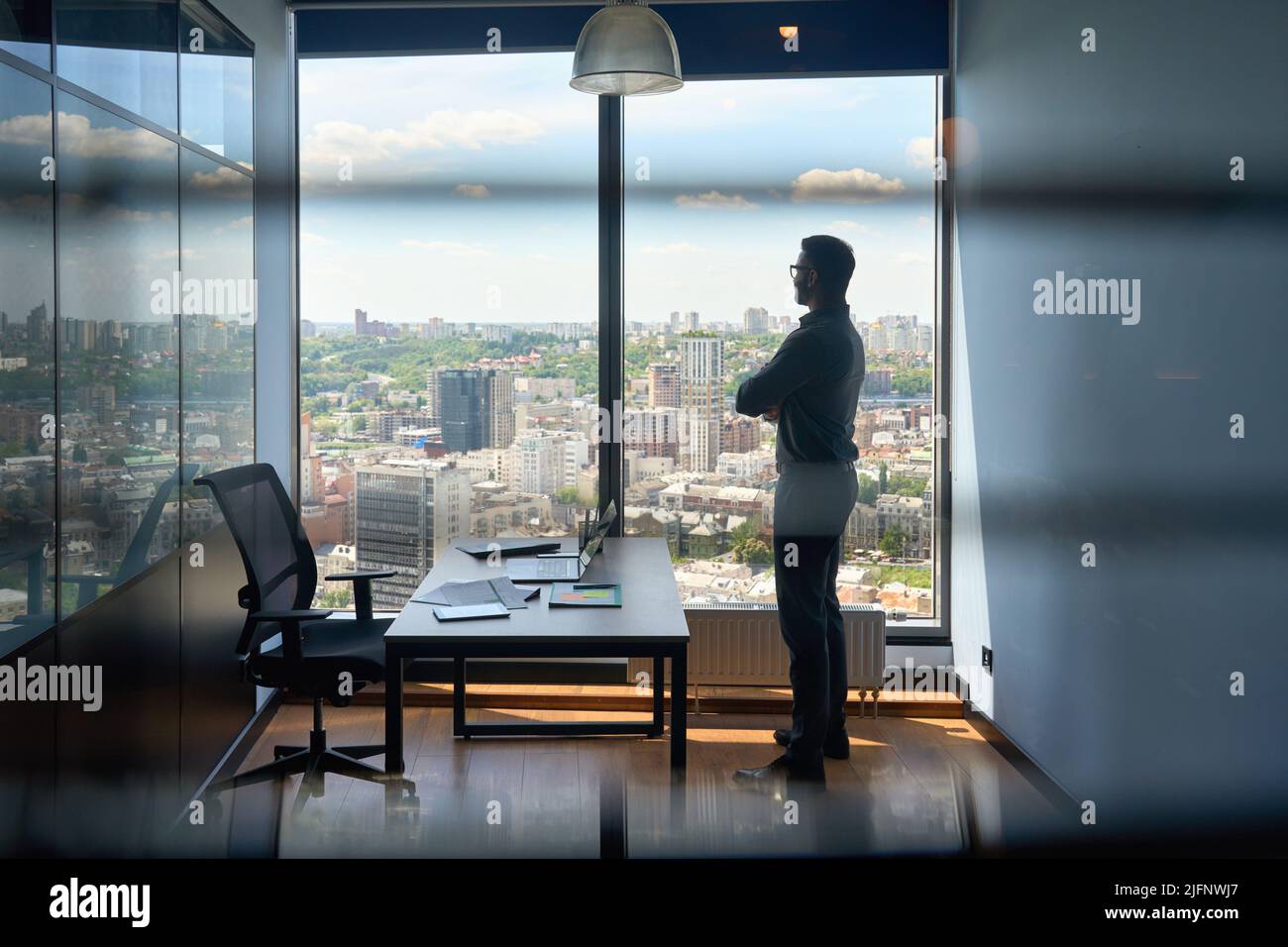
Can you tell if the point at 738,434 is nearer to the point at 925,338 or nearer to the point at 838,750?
the point at 925,338

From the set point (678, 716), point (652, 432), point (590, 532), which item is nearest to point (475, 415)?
point (652, 432)

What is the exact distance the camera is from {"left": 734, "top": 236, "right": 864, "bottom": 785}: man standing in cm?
378

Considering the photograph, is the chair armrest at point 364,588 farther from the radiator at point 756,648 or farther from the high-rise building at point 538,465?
the radiator at point 756,648

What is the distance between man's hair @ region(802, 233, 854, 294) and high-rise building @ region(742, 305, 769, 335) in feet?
3.17

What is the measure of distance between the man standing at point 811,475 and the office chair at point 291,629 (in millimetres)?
1371

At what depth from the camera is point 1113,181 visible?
3258 millimetres

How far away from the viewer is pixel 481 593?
344 cm

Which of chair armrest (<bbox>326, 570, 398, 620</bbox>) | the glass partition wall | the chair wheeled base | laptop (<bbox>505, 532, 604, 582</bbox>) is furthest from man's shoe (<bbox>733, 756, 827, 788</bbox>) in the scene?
the glass partition wall

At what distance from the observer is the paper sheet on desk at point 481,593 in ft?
11.0

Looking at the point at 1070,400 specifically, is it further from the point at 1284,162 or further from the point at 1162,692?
the point at 1284,162

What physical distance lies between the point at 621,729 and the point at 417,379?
1778mm

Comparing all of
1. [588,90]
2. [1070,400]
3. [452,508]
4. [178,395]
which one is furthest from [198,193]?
[1070,400]

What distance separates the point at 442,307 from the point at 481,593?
1.82m


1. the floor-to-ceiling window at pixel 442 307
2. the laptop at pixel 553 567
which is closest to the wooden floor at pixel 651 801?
the laptop at pixel 553 567
